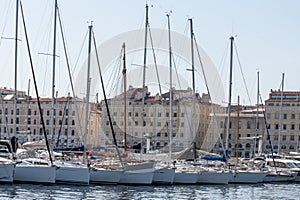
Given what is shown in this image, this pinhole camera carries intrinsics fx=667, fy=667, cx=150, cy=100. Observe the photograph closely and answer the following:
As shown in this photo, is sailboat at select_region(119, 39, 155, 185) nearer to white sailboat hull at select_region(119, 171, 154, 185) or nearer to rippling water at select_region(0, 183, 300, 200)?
white sailboat hull at select_region(119, 171, 154, 185)

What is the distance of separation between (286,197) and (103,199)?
11.4m

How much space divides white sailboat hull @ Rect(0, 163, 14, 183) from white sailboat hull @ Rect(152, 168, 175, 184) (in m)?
8.77

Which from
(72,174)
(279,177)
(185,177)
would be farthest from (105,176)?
(279,177)

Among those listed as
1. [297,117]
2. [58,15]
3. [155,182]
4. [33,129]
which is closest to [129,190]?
[155,182]

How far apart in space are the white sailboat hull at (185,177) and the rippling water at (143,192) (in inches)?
22.0

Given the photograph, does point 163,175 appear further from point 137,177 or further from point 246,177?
point 246,177

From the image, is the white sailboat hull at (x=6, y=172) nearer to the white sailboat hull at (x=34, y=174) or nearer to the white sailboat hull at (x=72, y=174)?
the white sailboat hull at (x=34, y=174)

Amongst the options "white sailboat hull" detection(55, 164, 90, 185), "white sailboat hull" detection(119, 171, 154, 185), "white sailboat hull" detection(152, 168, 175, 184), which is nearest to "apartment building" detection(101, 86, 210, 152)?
"white sailboat hull" detection(152, 168, 175, 184)

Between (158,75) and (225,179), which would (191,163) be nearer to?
(225,179)

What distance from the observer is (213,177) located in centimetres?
4169

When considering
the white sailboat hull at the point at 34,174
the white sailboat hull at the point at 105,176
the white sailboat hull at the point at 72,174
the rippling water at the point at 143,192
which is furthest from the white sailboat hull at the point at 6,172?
the white sailboat hull at the point at 105,176

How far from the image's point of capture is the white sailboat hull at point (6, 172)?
33938 millimetres

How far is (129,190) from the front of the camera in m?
35.6

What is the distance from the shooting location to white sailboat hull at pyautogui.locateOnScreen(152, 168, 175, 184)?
1537 inches
